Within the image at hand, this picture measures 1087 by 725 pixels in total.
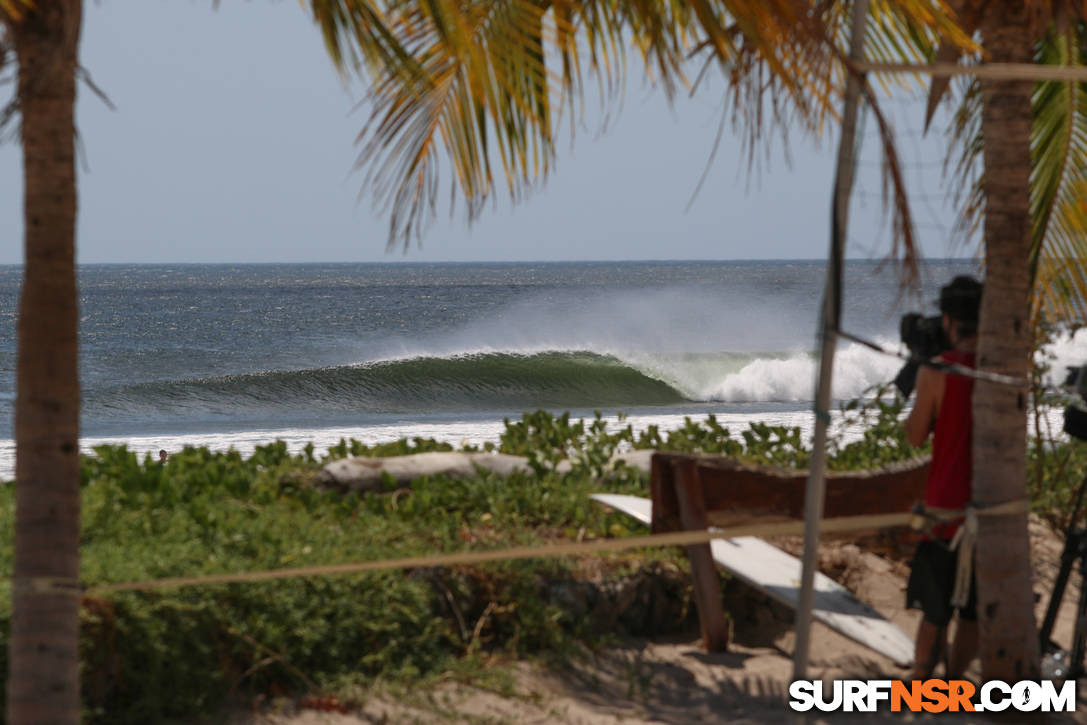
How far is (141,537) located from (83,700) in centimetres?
85

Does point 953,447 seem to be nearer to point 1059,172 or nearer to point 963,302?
point 963,302

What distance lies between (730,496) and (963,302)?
1277 millimetres

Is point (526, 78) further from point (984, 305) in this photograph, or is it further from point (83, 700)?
point (83, 700)

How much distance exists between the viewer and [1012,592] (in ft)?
12.2

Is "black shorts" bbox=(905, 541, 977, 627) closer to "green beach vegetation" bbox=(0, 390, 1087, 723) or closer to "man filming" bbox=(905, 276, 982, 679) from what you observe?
"man filming" bbox=(905, 276, 982, 679)

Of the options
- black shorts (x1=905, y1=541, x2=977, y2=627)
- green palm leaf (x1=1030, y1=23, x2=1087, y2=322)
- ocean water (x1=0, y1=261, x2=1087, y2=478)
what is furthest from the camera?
ocean water (x1=0, y1=261, x2=1087, y2=478)

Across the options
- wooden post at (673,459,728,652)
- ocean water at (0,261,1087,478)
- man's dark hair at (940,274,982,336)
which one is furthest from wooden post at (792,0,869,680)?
wooden post at (673,459,728,652)

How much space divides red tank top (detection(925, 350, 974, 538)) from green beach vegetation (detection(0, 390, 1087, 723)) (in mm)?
1227

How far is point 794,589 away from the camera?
13.4 feet

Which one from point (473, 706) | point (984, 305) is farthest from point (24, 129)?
point (984, 305)

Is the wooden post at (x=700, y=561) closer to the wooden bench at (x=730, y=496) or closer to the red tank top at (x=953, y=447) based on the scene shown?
the wooden bench at (x=730, y=496)

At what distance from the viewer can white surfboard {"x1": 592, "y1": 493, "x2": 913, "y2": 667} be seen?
3914 millimetres

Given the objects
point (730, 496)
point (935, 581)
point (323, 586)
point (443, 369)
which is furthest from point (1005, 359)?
point (443, 369)

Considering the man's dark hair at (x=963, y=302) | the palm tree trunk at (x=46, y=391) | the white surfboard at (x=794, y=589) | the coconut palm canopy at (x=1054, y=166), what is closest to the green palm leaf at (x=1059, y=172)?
the coconut palm canopy at (x=1054, y=166)
